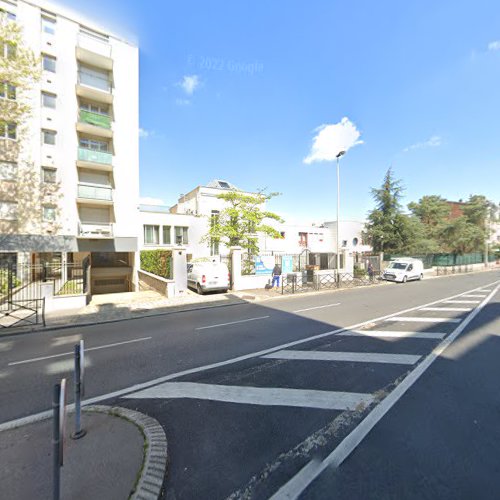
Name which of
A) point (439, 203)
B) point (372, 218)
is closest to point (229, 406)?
point (372, 218)

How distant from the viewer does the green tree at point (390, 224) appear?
30828mm

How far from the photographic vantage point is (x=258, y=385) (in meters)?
4.39

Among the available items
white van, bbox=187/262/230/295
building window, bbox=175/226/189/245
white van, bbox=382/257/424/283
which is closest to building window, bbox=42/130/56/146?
building window, bbox=175/226/189/245

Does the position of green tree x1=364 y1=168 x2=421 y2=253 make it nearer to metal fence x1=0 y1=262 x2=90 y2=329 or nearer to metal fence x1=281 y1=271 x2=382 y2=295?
metal fence x1=281 y1=271 x2=382 y2=295

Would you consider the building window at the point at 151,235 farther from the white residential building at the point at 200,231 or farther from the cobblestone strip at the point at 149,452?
the cobblestone strip at the point at 149,452

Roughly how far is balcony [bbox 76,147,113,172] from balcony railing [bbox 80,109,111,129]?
214 centimetres

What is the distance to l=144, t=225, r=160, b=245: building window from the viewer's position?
24.0 m

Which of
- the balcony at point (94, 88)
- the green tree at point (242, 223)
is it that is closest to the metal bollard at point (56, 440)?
the green tree at point (242, 223)

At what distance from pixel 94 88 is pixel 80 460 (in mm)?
23522

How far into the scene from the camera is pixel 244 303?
1267cm

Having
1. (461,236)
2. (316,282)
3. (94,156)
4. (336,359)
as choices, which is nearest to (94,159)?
(94,156)

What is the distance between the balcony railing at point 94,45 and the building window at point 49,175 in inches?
374

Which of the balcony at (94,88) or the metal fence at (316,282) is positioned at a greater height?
the balcony at (94,88)

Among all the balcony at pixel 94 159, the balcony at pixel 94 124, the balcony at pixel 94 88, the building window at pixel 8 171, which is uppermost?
the balcony at pixel 94 88
